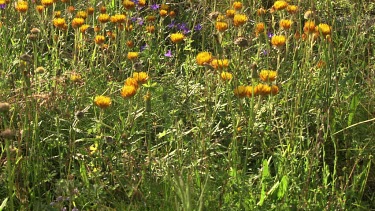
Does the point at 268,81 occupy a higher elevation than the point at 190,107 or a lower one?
higher

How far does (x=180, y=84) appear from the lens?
102 inches

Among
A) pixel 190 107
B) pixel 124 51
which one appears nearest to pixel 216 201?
pixel 190 107

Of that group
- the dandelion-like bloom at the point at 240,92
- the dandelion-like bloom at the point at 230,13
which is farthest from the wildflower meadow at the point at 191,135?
the dandelion-like bloom at the point at 230,13

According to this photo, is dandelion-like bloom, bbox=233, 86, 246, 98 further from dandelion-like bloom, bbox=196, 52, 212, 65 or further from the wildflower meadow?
dandelion-like bloom, bbox=196, 52, 212, 65

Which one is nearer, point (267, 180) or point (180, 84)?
point (267, 180)

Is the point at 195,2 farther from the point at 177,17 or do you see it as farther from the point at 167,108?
the point at 167,108

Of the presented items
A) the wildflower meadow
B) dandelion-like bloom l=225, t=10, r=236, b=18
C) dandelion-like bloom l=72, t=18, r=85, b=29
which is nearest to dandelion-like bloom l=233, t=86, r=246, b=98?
the wildflower meadow

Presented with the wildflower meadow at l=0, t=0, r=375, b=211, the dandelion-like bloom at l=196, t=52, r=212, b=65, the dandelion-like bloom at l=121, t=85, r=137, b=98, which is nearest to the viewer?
the wildflower meadow at l=0, t=0, r=375, b=211

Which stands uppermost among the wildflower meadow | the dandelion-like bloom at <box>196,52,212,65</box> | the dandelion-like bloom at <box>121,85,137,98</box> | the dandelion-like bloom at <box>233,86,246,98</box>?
the dandelion-like bloom at <box>196,52,212,65</box>

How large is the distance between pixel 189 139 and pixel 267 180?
45 cm

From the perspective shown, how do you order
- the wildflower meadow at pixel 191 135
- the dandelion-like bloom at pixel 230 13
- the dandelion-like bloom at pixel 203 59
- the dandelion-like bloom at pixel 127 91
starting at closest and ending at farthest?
the wildflower meadow at pixel 191 135 < the dandelion-like bloom at pixel 127 91 < the dandelion-like bloom at pixel 203 59 < the dandelion-like bloom at pixel 230 13

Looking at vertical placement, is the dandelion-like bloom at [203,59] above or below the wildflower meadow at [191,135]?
above

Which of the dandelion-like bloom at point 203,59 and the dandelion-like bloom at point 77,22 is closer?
the dandelion-like bloom at point 203,59

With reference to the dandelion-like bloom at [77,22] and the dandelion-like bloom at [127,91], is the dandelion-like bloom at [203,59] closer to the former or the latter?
the dandelion-like bloom at [127,91]
